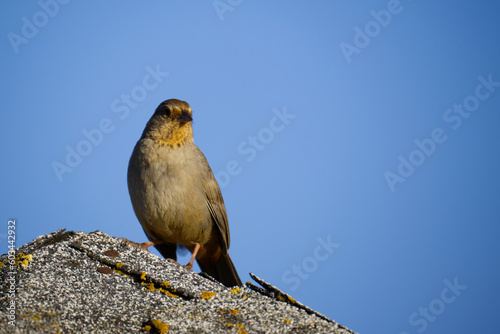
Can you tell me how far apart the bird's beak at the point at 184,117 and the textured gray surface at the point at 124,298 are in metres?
2.33

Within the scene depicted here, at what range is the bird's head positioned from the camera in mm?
5809

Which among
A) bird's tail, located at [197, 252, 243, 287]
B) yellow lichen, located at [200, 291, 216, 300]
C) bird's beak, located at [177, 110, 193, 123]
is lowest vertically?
yellow lichen, located at [200, 291, 216, 300]

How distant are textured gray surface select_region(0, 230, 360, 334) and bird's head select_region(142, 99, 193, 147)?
221 centimetres

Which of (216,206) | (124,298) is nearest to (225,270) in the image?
(216,206)

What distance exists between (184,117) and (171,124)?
0.16m

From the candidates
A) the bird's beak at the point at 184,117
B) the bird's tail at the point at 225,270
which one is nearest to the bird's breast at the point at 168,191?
the bird's beak at the point at 184,117

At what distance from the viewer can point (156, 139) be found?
18.9 feet

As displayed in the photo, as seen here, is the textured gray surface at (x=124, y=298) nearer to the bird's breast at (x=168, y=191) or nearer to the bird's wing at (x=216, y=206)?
the bird's breast at (x=168, y=191)

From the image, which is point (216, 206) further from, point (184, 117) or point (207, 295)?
point (207, 295)

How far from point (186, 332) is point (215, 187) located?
325 centimetres

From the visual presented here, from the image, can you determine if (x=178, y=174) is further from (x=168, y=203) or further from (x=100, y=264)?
(x=100, y=264)

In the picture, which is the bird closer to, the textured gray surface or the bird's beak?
the bird's beak

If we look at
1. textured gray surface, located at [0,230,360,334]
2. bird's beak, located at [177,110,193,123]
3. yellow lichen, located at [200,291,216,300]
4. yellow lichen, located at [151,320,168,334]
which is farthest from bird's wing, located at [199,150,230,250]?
yellow lichen, located at [151,320,168,334]

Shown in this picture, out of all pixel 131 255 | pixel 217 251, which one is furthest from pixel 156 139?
pixel 131 255
